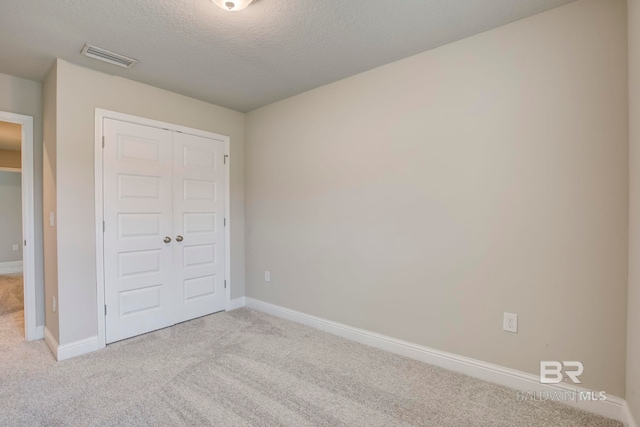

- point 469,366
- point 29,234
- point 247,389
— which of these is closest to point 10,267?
point 29,234

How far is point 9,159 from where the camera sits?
586 centimetres

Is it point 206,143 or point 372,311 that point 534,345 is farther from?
point 206,143

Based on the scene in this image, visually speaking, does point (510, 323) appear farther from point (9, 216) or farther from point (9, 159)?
point (9, 216)

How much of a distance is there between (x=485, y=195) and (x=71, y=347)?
11.6 feet

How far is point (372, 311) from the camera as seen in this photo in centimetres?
270

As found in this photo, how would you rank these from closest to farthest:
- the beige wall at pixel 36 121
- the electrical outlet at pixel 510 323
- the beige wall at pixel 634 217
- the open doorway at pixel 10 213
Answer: the beige wall at pixel 634 217 → the electrical outlet at pixel 510 323 → the beige wall at pixel 36 121 → the open doorway at pixel 10 213

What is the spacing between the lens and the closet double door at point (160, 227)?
2771 millimetres

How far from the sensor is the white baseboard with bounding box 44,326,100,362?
2.43 m

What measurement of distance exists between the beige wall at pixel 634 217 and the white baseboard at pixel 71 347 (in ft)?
12.4

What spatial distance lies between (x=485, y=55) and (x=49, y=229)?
3897 mm

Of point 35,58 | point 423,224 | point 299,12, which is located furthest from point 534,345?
point 35,58

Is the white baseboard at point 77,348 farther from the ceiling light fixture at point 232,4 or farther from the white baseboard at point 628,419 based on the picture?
the white baseboard at point 628,419
